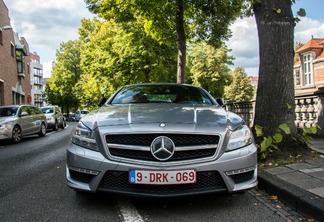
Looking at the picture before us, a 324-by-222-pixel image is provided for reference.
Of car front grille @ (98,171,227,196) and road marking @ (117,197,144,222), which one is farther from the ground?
car front grille @ (98,171,227,196)

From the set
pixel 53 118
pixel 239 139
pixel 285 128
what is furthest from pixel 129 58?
pixel 239 139

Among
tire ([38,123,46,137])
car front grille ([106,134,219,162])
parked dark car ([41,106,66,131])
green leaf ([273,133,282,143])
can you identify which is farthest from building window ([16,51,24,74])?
car front grille ([106,134,219,162])

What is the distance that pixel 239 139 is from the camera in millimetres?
3580

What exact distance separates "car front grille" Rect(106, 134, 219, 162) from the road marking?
1.88 ft

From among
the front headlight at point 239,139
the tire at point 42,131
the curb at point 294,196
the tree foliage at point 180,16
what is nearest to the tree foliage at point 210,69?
the tree foliage at point 180,16

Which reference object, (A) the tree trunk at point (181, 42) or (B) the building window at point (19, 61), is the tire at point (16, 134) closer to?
(A) the tree trunk at point (181, 42)

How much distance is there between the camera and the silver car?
1145 centimetres

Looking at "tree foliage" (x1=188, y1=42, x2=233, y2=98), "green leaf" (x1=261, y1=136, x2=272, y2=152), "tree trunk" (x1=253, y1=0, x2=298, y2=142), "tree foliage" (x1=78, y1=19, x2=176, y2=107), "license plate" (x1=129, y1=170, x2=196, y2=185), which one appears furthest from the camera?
"tree foliage" (x1=188, y1=42, x2=233, y2=98)

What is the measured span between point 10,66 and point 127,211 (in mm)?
28979

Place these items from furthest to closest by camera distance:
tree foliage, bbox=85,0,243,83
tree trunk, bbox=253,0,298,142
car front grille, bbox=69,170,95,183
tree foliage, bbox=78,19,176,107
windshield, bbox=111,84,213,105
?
tree foliage, bbox=78,19,176,107 < tree foliage, bbox=85,0,243,83 < tree trunk, bbox=253,0,298,142 < windshield, bbox=111,84,213,105 < car front grille, bbox=69,170,95,183

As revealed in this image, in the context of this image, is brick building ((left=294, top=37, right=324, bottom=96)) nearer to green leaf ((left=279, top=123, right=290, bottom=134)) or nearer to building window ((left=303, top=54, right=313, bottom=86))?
building window ((left=303, top=54, right=313, bottom=86))

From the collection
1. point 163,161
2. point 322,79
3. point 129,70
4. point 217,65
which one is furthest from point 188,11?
point 217,65

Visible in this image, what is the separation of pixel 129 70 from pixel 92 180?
22.0 m

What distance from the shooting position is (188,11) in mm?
15742
